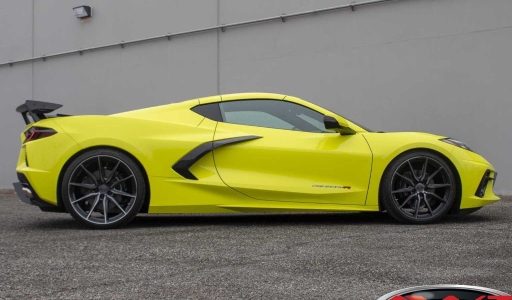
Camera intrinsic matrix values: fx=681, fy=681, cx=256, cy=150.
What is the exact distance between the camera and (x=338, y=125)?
6.20m

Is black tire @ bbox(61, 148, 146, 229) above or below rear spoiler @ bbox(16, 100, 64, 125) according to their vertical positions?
below

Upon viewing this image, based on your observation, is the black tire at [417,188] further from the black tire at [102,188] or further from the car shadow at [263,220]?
the black tire at [102,188]

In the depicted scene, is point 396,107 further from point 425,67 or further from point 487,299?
point 487,299

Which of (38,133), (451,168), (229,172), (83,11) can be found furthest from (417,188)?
(83,11)

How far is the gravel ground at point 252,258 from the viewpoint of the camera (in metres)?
3.41

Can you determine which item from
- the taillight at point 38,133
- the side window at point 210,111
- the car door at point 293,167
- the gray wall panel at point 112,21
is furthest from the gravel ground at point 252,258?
the gray wall panel at point 112,21

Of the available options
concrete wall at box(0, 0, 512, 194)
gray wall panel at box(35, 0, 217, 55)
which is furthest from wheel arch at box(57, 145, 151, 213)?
gray wall panel at box(35, 0, 217, 55)

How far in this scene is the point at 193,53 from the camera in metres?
13.2

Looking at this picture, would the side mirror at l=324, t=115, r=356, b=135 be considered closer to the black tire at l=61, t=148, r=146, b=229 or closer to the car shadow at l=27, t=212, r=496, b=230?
the car shadow at l=27, t=212, r=496, b=230

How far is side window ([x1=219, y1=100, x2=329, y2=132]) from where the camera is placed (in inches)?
252

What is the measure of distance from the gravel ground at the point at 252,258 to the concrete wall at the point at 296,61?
11.5 ft

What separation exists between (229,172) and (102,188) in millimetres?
1147

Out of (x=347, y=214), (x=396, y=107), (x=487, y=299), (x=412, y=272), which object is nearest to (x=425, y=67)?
(x=396, y=107)

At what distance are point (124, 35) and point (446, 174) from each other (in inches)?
381
